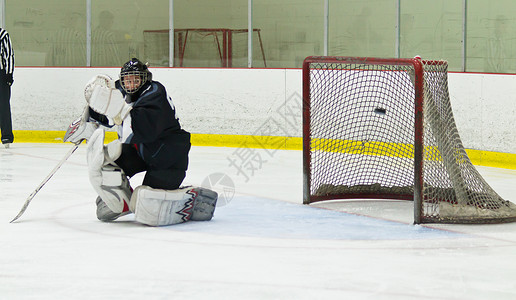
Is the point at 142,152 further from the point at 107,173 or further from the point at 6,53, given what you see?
the point at 6,53

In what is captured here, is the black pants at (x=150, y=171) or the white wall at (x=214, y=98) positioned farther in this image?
the white wall at (x=214, y=98)

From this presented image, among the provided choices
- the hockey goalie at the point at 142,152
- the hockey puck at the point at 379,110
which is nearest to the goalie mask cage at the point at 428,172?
the hockey puck at the point at 379,110

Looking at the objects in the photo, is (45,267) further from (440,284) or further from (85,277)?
(440,284)

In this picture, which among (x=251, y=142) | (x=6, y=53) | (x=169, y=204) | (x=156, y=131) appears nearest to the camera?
(x=156, y=131)

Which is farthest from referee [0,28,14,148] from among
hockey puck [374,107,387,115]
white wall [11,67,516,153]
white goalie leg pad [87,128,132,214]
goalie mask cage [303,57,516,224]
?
hockey puck [374,107,387,115]

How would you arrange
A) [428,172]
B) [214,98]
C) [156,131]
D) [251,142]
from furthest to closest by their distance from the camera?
[214,98]
[251,142]
[428,172]
[156,131]

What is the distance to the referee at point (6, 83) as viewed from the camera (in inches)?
332

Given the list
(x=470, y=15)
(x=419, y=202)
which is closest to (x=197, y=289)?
(x=419, y=202)

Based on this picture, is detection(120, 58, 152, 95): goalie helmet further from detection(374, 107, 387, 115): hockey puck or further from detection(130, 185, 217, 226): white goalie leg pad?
detection(374, 107, 387, 115): hockey puck

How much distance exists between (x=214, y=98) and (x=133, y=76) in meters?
4.57

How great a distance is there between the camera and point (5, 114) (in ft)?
27.9

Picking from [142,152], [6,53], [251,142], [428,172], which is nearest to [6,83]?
[6,53]

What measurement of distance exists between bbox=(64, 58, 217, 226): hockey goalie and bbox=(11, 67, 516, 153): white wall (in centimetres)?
363

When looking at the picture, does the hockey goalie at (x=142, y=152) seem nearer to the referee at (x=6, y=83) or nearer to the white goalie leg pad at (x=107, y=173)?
the white goalie leg pad at (x=107, y=173)
